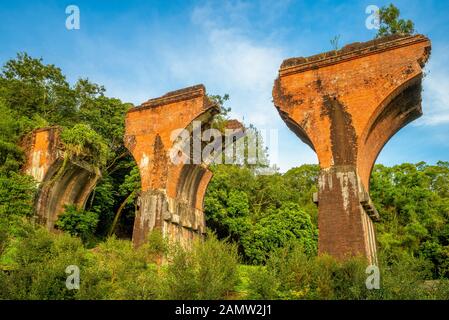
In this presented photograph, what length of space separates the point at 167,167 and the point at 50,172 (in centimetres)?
602

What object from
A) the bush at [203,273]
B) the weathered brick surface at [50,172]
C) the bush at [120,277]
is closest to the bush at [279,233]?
the weathered brick surface at [50,172]

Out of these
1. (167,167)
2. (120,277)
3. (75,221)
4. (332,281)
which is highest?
(167,167)

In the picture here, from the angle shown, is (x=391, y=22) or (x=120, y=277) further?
(x=391, y=22)

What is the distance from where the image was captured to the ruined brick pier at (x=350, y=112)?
1048 cm

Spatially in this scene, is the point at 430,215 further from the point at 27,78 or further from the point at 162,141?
the point at 27,78

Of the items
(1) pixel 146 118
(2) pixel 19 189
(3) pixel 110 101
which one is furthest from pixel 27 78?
(1) pixel 146 118

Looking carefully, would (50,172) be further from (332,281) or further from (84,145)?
(332,281)

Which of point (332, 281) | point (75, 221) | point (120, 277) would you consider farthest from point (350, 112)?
point (75, 221)

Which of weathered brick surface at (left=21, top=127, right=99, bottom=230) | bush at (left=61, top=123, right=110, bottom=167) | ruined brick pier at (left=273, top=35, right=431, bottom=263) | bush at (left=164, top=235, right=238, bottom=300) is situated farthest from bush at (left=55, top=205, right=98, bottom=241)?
bush at (left=164, top=235, right=238, bottom=300)

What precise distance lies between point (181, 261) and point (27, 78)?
63.4 ft

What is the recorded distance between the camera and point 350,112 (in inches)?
444

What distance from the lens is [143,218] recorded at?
544 inches

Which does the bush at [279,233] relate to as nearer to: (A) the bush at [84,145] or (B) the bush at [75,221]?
(B) the bush at [75,221]

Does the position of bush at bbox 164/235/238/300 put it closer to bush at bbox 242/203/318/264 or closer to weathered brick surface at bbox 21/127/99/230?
weathered brick surface at bbox 21/127/99/230
